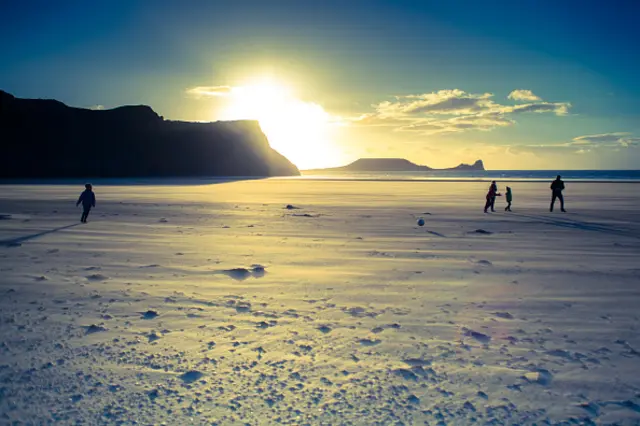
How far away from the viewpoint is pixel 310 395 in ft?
10.9

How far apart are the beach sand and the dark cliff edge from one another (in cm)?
12694

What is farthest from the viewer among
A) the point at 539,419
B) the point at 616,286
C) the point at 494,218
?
the point at 494,218

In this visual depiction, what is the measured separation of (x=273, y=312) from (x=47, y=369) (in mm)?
2538

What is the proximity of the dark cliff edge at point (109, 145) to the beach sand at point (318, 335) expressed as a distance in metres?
127

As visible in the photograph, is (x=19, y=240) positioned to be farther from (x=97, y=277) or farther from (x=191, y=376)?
(x=191, y=376)

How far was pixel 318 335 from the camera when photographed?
4527mm

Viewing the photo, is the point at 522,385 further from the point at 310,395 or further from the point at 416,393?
the point at 310,395

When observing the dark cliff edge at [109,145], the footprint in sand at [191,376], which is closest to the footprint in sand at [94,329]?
the footprint in sand at [191,376]

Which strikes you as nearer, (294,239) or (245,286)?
(245,286)

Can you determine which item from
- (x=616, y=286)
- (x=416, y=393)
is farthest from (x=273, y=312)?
(x=616, y=286)

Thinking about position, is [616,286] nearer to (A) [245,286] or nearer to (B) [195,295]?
(A) [245,286]

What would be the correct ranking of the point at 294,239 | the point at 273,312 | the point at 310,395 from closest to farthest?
the point at 310,395, the point at 273,312, the point at 294,239

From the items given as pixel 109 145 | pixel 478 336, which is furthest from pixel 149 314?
pixel 109 145

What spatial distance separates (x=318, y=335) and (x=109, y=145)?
144 meters
